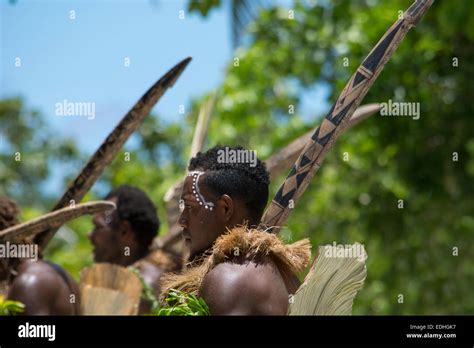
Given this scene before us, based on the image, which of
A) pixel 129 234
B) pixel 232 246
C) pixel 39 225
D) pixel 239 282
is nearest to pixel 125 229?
pixel 129 234

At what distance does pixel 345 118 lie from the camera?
4.40m

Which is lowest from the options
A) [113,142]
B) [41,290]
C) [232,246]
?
[41,290]

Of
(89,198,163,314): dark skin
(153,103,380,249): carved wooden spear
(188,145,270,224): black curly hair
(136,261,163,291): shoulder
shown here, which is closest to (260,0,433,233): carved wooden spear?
(188,145,270,224): black curly hair

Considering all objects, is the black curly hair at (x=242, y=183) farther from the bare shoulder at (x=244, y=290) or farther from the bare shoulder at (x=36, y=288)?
the bare shoulder at (x=36, y=288)

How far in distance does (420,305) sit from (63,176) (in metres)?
11.1

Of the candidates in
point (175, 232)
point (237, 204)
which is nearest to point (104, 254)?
point (175, 232)

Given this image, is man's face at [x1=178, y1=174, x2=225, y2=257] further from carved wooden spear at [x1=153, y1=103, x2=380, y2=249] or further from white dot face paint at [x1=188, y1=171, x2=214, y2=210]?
carved wooden spear at [x1=153, y1=103, x2=380, y2=249]

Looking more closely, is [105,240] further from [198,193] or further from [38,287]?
[198,193]

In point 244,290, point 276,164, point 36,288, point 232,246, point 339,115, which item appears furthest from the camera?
point 276,164

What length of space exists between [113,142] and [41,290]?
0.95m

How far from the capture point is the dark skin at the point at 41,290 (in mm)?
5355

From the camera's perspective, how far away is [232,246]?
392cm

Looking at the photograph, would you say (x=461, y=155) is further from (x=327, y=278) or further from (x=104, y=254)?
(x=327, y=278)

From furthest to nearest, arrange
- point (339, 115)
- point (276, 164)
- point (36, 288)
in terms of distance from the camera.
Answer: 1. point (276, 164)
2. point (36, 288)
3. point (339, 115)
